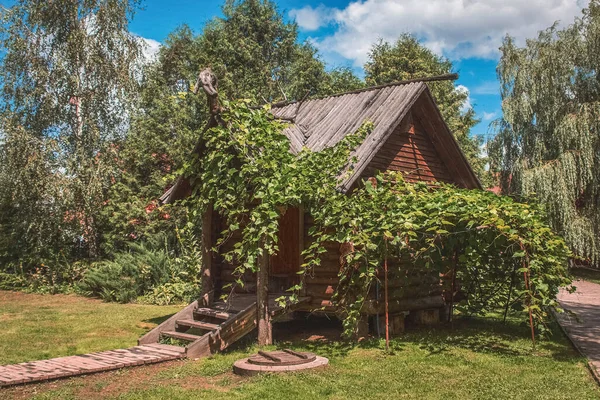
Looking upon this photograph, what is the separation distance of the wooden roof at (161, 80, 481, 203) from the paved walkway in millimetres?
3862

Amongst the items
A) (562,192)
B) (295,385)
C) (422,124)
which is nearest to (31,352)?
(295,385)

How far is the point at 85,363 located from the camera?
8422 mm

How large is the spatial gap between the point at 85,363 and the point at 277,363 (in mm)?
2977

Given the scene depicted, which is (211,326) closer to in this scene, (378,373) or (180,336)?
(180,336)

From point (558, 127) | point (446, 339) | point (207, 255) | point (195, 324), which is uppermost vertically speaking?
point (558, 127)

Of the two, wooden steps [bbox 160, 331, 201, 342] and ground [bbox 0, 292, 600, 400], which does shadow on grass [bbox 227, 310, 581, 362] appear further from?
wooden steps [bbox 160, 331, 201, 342]

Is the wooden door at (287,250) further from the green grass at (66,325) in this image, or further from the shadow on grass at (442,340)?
the green grass at (66,325)

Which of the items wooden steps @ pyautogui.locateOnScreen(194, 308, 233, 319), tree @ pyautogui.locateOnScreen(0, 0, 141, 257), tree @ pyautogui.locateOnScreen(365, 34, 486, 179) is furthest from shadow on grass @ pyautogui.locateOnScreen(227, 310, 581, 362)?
tree @ pyautogui.locateOnScreen(365, 34, 486, 179)

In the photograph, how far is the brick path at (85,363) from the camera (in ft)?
25.0

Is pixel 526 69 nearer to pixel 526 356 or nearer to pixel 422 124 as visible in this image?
pixel 422 124

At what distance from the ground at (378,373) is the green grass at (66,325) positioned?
8 centimetres

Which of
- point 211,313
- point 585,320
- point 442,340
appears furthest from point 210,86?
point 585,320

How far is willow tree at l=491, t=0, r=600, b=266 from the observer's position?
1941cm

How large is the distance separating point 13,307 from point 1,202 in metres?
6.48
